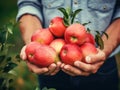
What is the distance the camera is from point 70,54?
215cm

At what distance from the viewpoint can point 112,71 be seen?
295 centimetres

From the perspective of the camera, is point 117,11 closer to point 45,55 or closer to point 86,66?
point 86,66

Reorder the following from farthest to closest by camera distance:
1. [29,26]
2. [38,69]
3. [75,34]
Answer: [29,26]
[38,69]
[75,34]

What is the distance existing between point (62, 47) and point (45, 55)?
0.10m

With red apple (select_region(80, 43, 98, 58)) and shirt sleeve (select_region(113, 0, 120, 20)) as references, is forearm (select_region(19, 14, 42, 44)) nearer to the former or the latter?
shirt sleeve (select_region(113, 0, 120, 20))

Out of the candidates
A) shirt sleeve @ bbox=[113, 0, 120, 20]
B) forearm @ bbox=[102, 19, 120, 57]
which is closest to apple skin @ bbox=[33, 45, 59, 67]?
forearm @ bbox=[102, 19, 120, 57]

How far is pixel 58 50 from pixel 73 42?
10 cm

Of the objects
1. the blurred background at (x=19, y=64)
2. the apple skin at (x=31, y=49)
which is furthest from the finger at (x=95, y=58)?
the blurred background at (x=19, y=64)

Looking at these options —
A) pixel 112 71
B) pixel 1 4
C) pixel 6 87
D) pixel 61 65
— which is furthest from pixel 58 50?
pixel 1 4

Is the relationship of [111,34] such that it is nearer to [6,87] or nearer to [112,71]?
[112,71]

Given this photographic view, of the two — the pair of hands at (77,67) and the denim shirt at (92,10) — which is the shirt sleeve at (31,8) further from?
the pair of hands at (77,67)

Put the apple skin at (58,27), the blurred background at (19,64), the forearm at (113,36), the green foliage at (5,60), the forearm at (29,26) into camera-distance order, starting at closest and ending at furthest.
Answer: the green foliage at (5,60), the apple skin at (58,27), the forearm at (113,36), the forearm at (29,26), the blurred background at (19,64)

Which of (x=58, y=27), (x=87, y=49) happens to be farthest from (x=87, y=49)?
(x=58, y=27)

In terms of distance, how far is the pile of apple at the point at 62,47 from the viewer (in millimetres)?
2158
